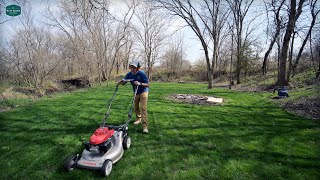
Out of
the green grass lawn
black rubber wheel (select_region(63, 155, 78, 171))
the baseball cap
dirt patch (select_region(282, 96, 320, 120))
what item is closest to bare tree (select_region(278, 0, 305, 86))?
dirt patch (select_region(282, 96, 320, 120))

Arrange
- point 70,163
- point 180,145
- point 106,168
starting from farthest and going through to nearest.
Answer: point 180,145
point 70,163
point 106,168

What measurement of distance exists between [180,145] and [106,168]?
1934mm

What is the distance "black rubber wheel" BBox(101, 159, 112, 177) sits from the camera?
3.43 metres

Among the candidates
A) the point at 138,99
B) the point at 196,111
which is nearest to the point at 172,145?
the point at 138,99

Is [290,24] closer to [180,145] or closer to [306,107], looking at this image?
[306,107]

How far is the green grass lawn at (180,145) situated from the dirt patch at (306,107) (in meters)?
0.64

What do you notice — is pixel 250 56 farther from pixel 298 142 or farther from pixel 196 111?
pixel 298 142

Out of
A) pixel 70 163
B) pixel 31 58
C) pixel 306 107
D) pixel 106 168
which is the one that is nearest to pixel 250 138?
pixel 106 168

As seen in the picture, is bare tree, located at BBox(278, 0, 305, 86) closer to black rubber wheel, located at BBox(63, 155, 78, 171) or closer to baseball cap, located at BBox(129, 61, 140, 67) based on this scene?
baseball cap, located at BBox(129, 61, 140, 67)

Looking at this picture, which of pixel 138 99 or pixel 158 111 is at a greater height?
pixel 138 99

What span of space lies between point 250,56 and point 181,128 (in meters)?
23.7

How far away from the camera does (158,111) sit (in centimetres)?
816

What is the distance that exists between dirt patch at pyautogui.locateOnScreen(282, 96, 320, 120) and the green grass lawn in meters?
0.64

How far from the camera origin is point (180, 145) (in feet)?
15.8
